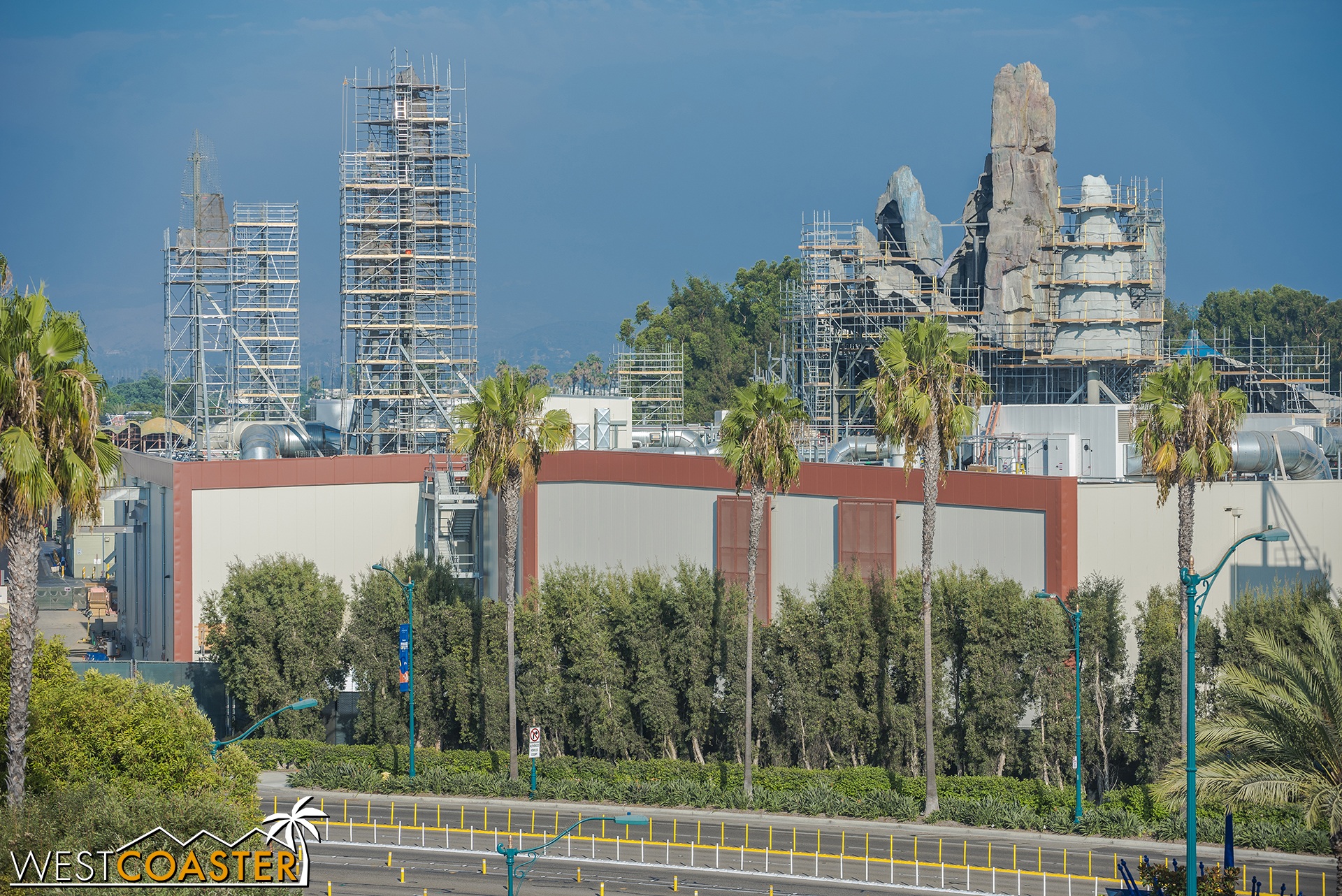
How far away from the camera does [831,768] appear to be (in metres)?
49.4

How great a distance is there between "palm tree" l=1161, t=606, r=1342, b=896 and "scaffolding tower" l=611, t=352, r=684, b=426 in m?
93.0

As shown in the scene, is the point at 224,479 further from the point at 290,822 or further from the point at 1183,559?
the point at 1183,559

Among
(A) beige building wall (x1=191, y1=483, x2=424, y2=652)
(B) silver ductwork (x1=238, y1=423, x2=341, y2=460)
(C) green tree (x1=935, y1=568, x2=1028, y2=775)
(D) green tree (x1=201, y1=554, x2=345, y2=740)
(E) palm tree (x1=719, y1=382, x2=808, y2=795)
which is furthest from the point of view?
(B) silver ductwork (x1=238, y1=423, x2=341, y2=460)

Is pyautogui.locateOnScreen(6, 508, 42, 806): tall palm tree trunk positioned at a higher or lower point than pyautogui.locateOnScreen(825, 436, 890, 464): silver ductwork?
lower

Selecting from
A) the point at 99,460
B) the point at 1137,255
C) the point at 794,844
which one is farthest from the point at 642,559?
the point at 1137,255

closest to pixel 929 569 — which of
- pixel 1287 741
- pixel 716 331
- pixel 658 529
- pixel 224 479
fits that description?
pixel 658 529

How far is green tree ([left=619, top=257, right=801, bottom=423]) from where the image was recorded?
151000 mm

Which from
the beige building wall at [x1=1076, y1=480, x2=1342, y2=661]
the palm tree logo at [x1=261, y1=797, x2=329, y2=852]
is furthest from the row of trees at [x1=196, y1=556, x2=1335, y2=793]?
the palm tree logo at [x1=261, y1=797, x2=329, y2=852]

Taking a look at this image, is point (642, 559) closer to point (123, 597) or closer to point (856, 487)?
point (856, 487)

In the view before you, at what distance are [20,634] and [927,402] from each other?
89.0 ft

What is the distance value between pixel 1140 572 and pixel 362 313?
4344 cm

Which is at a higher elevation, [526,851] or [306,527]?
[306,527]

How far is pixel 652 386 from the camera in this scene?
132 m

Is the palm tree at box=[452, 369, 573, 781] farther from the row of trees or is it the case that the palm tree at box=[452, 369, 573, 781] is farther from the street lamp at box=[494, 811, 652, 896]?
the street lamp at box=[494, 811, 652, 896]
